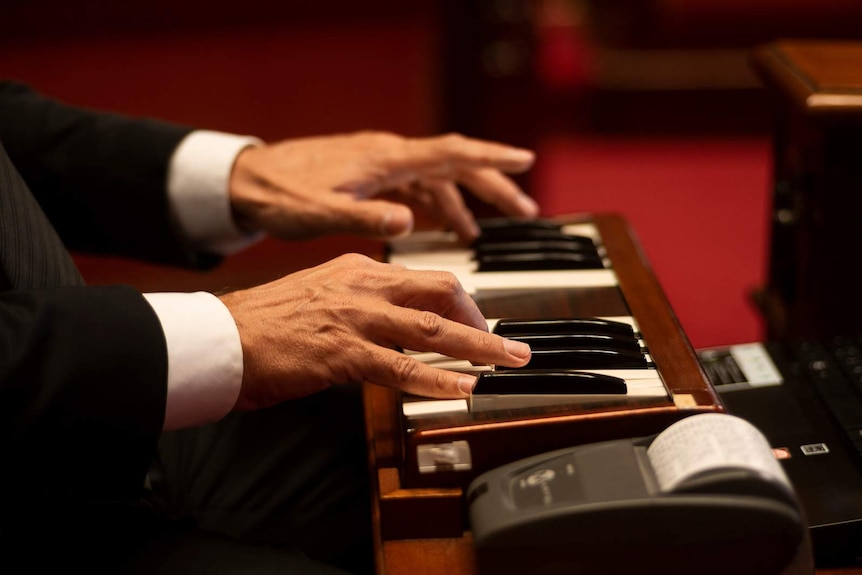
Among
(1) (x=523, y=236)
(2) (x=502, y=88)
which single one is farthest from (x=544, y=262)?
(2) (x=502, y=88)

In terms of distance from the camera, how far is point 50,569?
82cm

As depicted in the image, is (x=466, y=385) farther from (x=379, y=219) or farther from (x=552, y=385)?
(x=379, y=219)

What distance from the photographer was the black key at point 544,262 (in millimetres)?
1034

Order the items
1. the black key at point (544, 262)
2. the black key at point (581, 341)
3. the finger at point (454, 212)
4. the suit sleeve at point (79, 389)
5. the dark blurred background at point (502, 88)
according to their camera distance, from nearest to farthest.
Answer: the suit sleeve at point (79, 389) → the black key at point (581, 341) → the black key at point (544, 262) → the finger at point (454, 212) → the dark blurred background at point (502, 88)

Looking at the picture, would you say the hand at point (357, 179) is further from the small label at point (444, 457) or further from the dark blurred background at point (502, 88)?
the dark blurred background at point (502, 88)

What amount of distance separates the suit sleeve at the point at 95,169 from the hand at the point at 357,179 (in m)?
0.10

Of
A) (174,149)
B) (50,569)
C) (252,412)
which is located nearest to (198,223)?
(174,149)

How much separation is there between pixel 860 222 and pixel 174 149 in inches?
32.9

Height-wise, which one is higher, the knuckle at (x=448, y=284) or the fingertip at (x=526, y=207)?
the knuckle at (x=448, y=284)

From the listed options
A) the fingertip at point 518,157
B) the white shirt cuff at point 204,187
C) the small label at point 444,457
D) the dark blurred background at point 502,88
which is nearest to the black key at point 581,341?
the small label at point 444,457

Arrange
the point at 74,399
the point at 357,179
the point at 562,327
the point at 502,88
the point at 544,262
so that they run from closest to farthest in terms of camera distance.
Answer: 1. the point at 74,399
2. the point at 562,327
3. the point at 544,262
4. the point at 357,179
5. the point at 502,88

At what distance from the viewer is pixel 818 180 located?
117 centimetres

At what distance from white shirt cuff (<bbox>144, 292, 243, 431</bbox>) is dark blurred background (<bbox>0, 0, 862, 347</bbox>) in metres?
1.05

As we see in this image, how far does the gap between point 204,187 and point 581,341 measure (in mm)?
573
